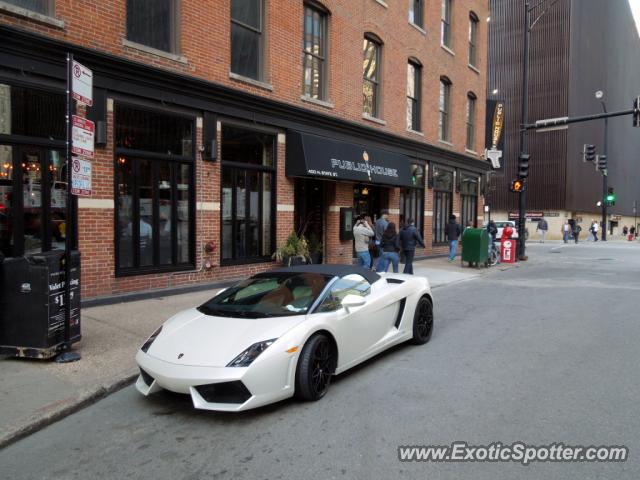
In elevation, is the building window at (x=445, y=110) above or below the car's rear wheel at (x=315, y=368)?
above

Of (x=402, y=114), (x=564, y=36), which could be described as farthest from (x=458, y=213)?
(x=564, y=36)

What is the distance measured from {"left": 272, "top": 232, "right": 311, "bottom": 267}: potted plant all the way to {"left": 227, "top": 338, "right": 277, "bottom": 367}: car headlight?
759 centimetres

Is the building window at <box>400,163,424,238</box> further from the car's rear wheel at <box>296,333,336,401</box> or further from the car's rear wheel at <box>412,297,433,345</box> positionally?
the car's rear wheel at <box>296,333,336,401</box>

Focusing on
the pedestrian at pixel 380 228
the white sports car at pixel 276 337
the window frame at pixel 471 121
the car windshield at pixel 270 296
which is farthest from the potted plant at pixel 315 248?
the window frame at pixel 471 121

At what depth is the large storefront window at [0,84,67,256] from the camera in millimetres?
7746

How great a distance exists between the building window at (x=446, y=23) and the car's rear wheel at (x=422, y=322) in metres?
16.0

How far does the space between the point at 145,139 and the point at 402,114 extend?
10.1m

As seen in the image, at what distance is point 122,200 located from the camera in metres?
9.23

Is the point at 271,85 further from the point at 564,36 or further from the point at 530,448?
the point at 564,36

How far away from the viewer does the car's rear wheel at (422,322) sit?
260 inches

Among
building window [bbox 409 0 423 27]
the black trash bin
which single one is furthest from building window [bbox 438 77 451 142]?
the black trash bin

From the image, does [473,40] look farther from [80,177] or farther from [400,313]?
[80,177]

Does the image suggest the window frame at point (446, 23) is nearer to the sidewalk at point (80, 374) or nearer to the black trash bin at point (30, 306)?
the sidewalk at point (80, 374)

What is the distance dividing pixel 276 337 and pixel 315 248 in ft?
32.1
